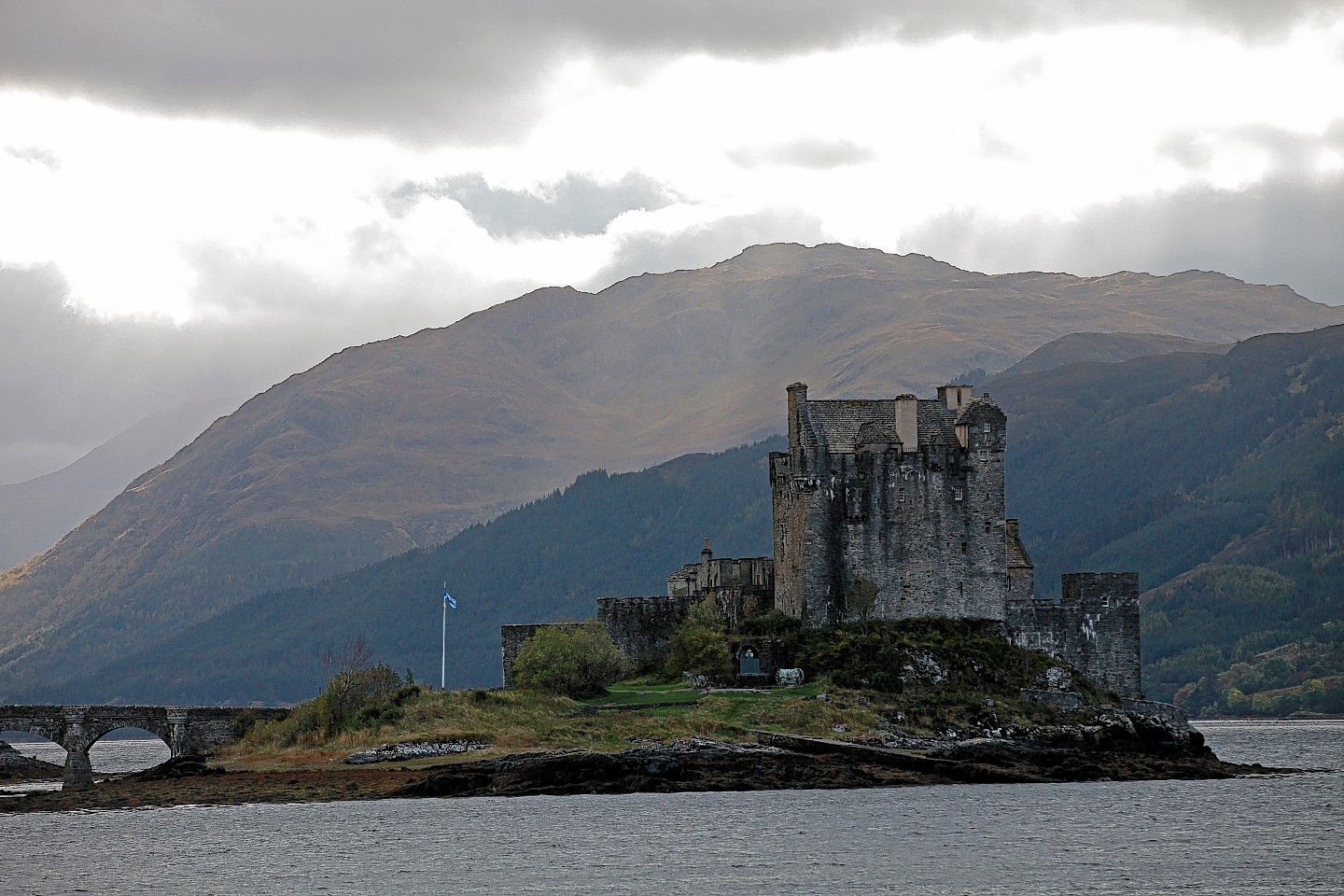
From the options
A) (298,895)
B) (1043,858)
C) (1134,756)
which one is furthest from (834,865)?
(1134,756)

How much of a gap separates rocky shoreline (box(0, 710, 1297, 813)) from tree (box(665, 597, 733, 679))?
8.45 meters

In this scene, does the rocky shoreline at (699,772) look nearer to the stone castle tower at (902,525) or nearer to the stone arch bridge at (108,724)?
the stone castle tower at (902,525)

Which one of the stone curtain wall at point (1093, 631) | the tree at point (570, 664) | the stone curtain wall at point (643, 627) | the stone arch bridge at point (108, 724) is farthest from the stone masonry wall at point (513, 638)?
the stone curtain wall at point (1093, 631)

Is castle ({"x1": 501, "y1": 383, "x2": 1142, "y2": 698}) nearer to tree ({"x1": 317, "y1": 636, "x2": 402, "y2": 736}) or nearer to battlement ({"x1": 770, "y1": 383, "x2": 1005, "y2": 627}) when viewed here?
battlement ({"x1": 770, "y1": 383, "x2": 1005, "y2": 627})

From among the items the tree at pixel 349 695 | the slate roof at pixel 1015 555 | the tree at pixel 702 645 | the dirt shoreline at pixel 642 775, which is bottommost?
the dirt shoreline at pixel 642 775

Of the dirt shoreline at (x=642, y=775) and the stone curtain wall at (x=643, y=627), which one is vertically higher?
the stone curtain wall at (x=643, y=627)

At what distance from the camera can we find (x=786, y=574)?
93125mm

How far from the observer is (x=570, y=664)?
90.2m

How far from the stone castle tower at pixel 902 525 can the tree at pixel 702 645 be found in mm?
4363

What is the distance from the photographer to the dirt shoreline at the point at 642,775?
7619 cm

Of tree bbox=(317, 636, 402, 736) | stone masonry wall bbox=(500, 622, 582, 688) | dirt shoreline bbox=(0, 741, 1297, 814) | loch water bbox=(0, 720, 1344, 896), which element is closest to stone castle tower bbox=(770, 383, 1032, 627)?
dirt shoreline bbox=(0, 741, 1297, 814)

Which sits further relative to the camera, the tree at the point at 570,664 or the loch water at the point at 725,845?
the tree at the point at 570,664

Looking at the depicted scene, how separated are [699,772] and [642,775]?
2.51m

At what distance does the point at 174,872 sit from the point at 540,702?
29.5 meters
